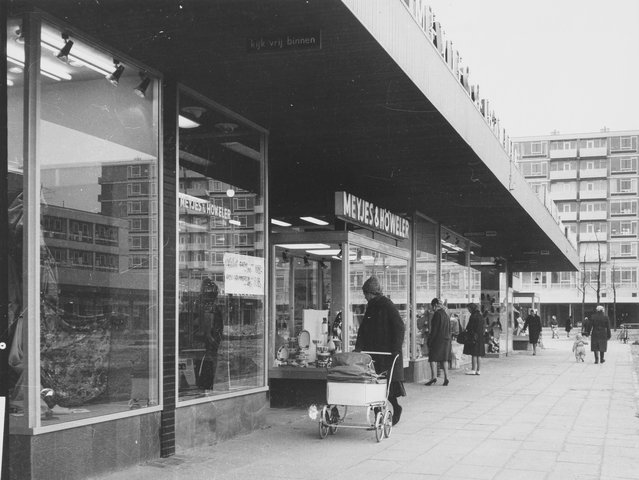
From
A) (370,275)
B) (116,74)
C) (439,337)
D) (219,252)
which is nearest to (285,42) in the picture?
(116,74)

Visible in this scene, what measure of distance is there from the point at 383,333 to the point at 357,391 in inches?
42.6

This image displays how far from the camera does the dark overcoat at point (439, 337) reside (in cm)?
1658

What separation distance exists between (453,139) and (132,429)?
5.79m

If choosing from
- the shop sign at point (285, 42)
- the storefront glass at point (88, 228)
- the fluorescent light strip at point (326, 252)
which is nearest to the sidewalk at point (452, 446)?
the storefront glass at point (88, 228)

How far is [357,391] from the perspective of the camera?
9.12 metres

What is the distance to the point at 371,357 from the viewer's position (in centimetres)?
977

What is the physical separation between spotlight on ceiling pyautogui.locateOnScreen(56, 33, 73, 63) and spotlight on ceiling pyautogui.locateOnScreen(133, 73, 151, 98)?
111cm

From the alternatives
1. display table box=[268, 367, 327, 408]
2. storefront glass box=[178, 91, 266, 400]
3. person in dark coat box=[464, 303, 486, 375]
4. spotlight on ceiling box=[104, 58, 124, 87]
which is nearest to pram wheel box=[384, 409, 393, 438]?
storefront glass box=[178, 91, 266, 400]

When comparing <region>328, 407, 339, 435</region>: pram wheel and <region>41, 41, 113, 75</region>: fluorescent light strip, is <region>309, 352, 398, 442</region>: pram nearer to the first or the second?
<region>328, 407, 339, 435</region>: pram wheel

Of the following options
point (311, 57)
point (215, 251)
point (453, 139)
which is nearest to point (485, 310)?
point (453, 139)

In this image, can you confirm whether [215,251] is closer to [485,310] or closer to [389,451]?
[389,451]

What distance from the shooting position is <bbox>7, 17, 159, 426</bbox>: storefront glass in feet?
21.7

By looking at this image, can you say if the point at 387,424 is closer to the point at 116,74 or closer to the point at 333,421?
the point at 333,421

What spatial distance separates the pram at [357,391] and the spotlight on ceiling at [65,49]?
4.46 metres
